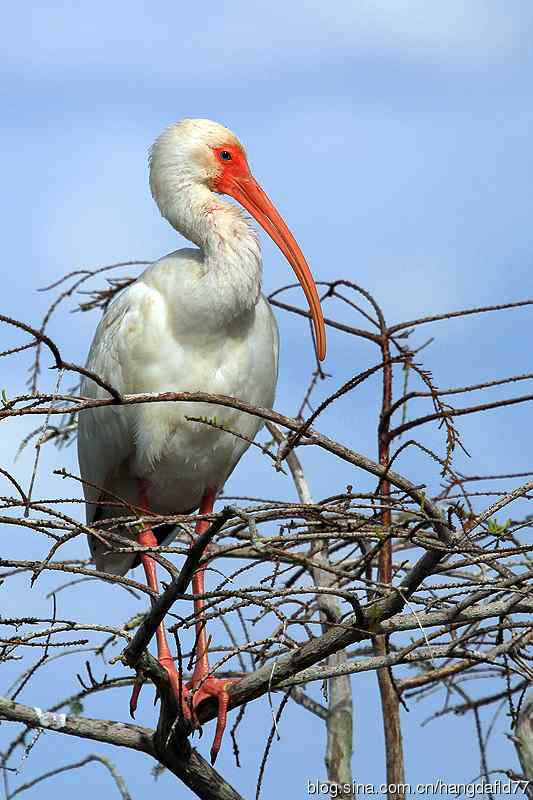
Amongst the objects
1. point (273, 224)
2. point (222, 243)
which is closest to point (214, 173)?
point (273, 224)

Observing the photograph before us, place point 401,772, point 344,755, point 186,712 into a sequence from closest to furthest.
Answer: point 186,712, point 401,772, point 344,755

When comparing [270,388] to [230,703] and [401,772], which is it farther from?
[401,772]

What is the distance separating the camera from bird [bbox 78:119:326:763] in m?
6.21

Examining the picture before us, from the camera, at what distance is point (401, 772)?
20.6ft

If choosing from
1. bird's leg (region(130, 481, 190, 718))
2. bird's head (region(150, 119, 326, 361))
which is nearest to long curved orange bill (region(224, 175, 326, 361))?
bird's head (region(150, 119, 326, 361))

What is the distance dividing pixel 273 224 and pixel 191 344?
1.06 m

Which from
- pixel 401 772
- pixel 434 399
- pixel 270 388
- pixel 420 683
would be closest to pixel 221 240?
pixel 270 388

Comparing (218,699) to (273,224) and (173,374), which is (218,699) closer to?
(173,374)

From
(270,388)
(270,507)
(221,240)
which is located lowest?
(270,507)

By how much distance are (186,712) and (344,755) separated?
1.58 metres

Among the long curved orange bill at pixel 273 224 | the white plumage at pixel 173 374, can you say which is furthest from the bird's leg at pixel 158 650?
the long curved orange bill at pixel 273 224

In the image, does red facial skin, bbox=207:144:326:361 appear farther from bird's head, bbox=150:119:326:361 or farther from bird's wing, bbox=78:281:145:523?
bird's wing, bbox=78:281:145:523

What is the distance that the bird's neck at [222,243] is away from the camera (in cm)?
624

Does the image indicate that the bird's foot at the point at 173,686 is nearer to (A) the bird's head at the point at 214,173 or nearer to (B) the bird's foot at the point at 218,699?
(B) the bird's foot at the point at 218,699
